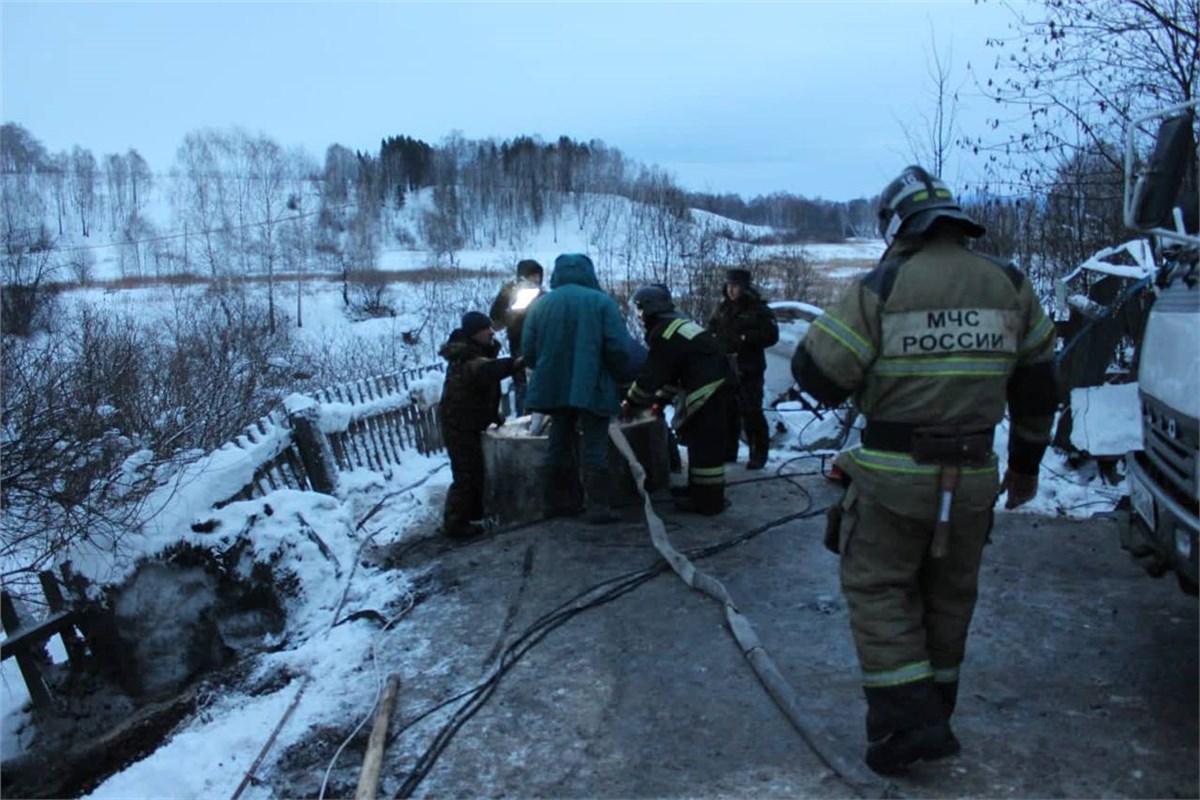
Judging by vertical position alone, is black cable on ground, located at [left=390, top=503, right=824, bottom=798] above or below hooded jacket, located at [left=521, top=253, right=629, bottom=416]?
below

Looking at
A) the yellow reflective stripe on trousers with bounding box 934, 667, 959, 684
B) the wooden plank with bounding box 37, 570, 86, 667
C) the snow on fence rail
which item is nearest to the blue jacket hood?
the snow on fence rail

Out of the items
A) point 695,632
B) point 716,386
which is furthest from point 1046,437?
point 716,386

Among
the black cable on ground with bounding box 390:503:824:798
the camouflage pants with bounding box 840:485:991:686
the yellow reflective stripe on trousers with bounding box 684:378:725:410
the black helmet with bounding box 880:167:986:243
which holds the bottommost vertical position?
the black cable on ground with bounding box 390:503:824:798

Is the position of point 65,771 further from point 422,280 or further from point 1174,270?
point 422,280

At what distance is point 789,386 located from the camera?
10734 millimetres

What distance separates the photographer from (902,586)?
3.15m

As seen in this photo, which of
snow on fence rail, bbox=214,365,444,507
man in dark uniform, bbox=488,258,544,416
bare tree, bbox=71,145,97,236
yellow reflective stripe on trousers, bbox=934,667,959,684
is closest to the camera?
yellow reflective stripe on trousers, bbox=934,667,959,684

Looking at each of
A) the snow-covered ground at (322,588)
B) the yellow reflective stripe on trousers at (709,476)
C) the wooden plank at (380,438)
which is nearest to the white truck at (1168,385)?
the snow-covered ground at (322,588)

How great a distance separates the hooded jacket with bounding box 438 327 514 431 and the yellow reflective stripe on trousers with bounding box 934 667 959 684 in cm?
431

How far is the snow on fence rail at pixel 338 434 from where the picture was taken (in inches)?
289

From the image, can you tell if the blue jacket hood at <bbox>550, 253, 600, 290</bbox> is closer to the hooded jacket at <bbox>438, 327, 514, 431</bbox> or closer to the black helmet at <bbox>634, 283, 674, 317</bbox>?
the black helmet at <bbox>634, 283, 674, 317</bbox>

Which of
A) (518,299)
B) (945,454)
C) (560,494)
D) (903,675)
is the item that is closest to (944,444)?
(945,454)

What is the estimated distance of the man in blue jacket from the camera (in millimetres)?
6531

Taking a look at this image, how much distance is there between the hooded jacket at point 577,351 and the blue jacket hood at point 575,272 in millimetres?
73
